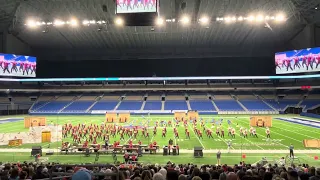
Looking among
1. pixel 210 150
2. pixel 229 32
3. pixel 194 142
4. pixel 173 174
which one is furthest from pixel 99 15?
pixel 173 174

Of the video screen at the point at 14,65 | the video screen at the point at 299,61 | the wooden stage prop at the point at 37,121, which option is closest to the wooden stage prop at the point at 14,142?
the wooden stage prop at the point at 37,121

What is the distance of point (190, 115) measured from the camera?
116 feet

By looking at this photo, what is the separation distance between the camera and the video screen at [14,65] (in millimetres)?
46000

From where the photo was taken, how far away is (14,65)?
47.3 m

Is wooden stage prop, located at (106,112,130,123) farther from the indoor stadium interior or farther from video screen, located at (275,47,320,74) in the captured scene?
video screen, located at (275,47,320,74)

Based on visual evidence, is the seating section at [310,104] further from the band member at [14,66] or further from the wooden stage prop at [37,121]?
the band member at [14,66]

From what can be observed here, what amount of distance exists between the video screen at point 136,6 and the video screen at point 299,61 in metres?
31.7

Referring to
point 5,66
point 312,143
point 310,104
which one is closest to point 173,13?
point 312,143

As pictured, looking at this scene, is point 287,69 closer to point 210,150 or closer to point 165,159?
point 210,150

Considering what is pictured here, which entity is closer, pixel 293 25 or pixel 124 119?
pixel 124 119

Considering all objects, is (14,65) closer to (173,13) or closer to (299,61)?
(173,13)

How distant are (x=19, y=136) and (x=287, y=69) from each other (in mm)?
40394

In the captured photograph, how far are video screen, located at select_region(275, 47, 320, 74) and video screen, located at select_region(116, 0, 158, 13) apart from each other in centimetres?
3173

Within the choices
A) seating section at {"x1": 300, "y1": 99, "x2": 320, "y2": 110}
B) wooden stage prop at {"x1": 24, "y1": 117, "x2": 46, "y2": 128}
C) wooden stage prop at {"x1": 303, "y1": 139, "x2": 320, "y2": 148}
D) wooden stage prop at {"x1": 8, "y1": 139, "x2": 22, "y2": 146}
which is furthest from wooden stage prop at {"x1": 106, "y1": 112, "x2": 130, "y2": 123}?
seating section at {"x1": 300, "y1": 99, "x2": 320, "y2": 110}
